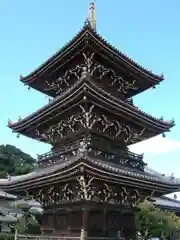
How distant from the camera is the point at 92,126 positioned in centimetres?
1939

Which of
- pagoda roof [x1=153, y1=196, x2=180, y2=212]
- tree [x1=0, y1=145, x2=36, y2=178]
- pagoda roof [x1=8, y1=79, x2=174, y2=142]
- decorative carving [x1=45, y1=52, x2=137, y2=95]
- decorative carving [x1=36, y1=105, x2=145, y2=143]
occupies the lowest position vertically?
pagoda roof [x1=153, y1=196, x2=180, y2=212]

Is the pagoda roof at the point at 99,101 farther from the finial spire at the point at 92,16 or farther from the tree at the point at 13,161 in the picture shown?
the tree at the point at 13,161

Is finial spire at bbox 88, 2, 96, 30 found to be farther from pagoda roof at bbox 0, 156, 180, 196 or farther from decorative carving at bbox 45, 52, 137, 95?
pagoda roof at bbox 0, 156, 180, 196

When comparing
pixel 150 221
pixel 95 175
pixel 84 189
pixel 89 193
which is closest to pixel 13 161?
pixel 150 221

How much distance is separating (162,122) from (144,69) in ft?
13.4

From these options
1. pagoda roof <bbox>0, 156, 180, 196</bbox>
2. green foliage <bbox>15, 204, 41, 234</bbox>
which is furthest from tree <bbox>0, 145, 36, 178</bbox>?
pagoda roof <bbox>0, 156, 180, 196</bbox>

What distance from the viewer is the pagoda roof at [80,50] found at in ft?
64.6

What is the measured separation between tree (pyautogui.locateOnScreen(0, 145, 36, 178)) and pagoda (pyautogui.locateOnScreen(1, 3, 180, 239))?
60.6 metres

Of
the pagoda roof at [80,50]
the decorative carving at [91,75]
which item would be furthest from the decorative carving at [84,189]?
the pagoda roof at [80,50]

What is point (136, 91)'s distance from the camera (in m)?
24.7

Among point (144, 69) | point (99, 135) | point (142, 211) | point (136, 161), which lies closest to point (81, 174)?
point (99, 135)

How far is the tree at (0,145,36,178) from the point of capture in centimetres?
9050

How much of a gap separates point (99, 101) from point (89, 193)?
546 cm

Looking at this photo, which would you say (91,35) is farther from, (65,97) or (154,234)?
(154,234)
